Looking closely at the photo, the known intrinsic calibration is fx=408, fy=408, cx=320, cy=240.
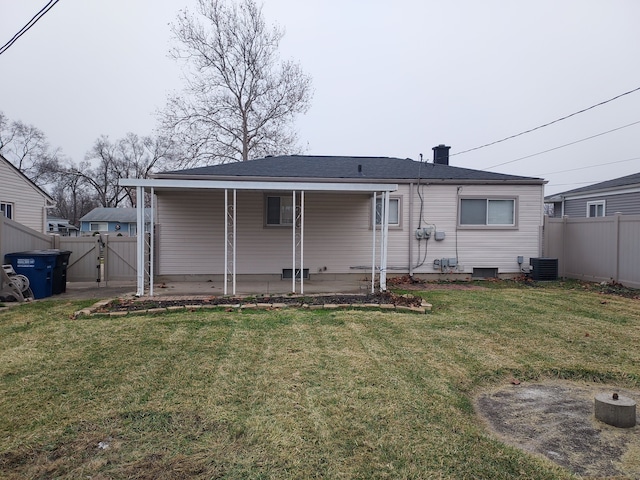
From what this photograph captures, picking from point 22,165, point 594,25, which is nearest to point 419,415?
point 594,25

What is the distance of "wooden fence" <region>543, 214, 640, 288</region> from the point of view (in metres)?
10.2

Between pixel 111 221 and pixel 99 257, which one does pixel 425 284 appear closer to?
pixel 99 257

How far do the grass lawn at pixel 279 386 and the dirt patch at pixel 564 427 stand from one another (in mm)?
189

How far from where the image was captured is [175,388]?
388cm

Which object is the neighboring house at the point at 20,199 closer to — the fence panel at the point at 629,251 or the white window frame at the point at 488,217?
the white window frame at the point at 488,217

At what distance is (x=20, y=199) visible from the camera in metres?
18.2

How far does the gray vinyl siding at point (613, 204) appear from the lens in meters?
16.3

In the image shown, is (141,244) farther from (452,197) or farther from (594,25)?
(594,25)

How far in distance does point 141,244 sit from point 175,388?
5.67m

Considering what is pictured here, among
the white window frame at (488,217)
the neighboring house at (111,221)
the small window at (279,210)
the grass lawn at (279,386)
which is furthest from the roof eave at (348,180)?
the neighboring house at (111,221)

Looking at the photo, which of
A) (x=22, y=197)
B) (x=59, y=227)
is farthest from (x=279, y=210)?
(x=59, y=227)

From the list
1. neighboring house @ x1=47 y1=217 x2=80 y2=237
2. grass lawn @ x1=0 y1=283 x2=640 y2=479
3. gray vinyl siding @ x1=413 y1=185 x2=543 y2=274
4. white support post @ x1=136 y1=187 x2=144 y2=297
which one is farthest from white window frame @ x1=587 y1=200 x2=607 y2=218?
neighboring house @ x1=47 y1=217 x2=80 y2=237

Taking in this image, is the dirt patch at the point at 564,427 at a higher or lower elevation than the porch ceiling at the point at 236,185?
lower

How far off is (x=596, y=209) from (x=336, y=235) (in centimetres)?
1421
